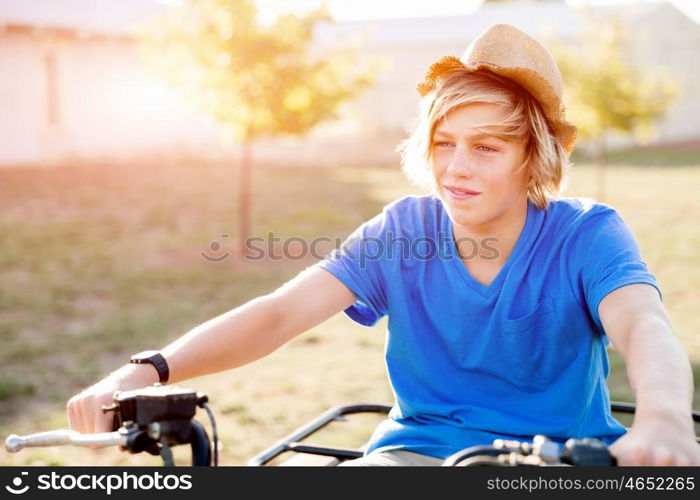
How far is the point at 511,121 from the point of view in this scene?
234cm

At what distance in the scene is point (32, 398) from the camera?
5.62 meters

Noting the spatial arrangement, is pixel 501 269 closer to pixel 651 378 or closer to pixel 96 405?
pixel 651 378

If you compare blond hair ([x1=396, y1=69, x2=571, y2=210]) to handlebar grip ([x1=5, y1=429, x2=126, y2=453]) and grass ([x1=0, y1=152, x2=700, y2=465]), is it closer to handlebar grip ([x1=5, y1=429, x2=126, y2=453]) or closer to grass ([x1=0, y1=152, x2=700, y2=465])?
handlebar grip ([x1=5, y1=429, x2=126, y2=453])

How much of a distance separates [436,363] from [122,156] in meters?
18.0

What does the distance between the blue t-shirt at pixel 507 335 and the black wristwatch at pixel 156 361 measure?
2.28 ft

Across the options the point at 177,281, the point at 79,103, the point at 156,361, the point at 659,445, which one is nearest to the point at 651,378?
the point at 659,445

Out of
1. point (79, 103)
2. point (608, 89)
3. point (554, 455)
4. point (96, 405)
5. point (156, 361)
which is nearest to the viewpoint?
point (554, 455)

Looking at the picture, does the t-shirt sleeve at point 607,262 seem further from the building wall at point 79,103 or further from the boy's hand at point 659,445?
the building wall at point 79,103

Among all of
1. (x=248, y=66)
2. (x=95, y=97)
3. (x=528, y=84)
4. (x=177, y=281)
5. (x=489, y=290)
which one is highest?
(x=95, y=97)

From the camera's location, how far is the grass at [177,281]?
566 cm

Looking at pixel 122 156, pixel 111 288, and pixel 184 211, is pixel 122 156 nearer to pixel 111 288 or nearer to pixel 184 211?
pixel 184 211

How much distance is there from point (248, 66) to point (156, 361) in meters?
8.22

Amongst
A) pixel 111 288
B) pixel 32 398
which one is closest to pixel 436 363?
pixel 32 398

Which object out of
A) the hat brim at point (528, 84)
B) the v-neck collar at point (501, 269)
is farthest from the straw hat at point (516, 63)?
the v-neck collar at point (501, 269)
